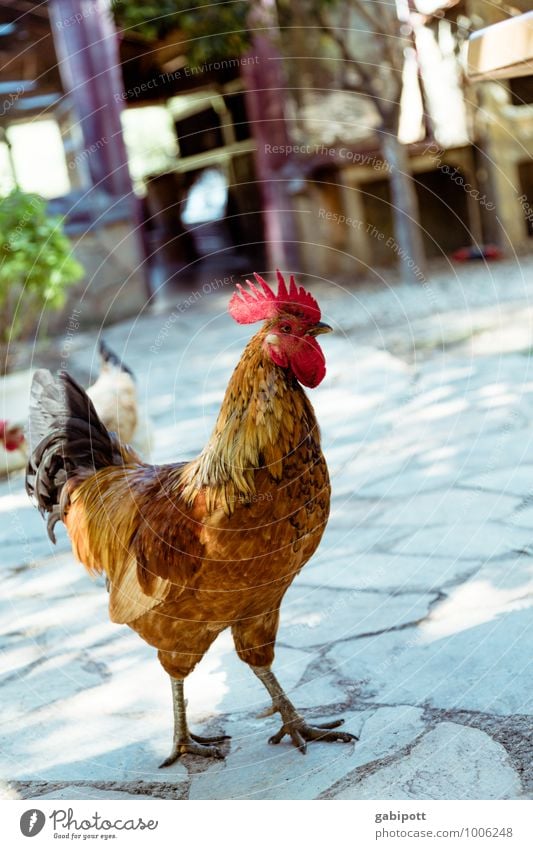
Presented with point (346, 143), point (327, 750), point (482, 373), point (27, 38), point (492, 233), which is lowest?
point (327, 750)

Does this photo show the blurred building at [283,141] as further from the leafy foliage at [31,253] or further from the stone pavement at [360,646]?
the stone pavement at [360,646]

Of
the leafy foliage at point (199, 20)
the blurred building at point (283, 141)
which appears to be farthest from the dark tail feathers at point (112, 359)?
the leafy foliage at point (199, 20)

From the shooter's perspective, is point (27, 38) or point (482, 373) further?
point (27, 38)

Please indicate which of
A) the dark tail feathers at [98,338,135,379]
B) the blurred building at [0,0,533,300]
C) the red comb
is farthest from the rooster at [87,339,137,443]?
the blurred building at [0,0,533,300]

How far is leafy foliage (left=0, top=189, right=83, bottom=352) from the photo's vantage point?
5.07 metres

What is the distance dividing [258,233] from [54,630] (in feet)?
30.1

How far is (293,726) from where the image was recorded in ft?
7.18

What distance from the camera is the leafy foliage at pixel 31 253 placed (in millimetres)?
5070

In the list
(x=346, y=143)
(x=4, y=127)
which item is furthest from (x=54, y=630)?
(x=346, y=143)

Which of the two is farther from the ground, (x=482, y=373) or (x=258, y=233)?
(x=258, y=233)

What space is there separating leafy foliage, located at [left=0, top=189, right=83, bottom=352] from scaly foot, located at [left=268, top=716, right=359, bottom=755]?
3258 millimetres

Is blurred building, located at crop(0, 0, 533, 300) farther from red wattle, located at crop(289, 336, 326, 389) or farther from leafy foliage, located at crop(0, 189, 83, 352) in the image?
red wattle, located at crop(289, 336, 326, 389)
